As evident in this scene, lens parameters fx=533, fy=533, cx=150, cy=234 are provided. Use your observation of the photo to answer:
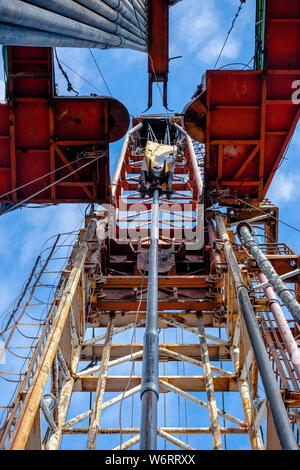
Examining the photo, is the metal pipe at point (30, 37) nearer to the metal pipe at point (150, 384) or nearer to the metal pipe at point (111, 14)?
the metal pipe at point (111, 14)

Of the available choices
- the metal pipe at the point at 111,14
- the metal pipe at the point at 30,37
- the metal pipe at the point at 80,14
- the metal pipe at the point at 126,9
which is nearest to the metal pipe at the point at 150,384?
the metal pipe at the point at 30,37

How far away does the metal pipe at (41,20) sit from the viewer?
5.71 m

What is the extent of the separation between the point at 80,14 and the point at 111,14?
322 centimetres

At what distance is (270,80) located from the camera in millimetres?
11867

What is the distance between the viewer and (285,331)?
306 inches

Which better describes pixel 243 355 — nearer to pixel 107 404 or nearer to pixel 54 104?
pixel 107 404

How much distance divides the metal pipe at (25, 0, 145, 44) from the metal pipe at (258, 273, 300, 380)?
5.41 metres

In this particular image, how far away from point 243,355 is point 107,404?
235 centimetres

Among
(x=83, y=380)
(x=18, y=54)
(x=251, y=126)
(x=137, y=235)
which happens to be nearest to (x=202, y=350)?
(x=83, y=380)

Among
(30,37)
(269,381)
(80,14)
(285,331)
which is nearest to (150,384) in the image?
(269,381)

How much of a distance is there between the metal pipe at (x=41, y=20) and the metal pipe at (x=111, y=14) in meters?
0.37

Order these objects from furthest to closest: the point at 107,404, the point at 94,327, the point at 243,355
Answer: the point at 94,327, the point at 243,355, the point at 107,404

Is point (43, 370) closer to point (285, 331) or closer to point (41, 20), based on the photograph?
point (285, 331)
